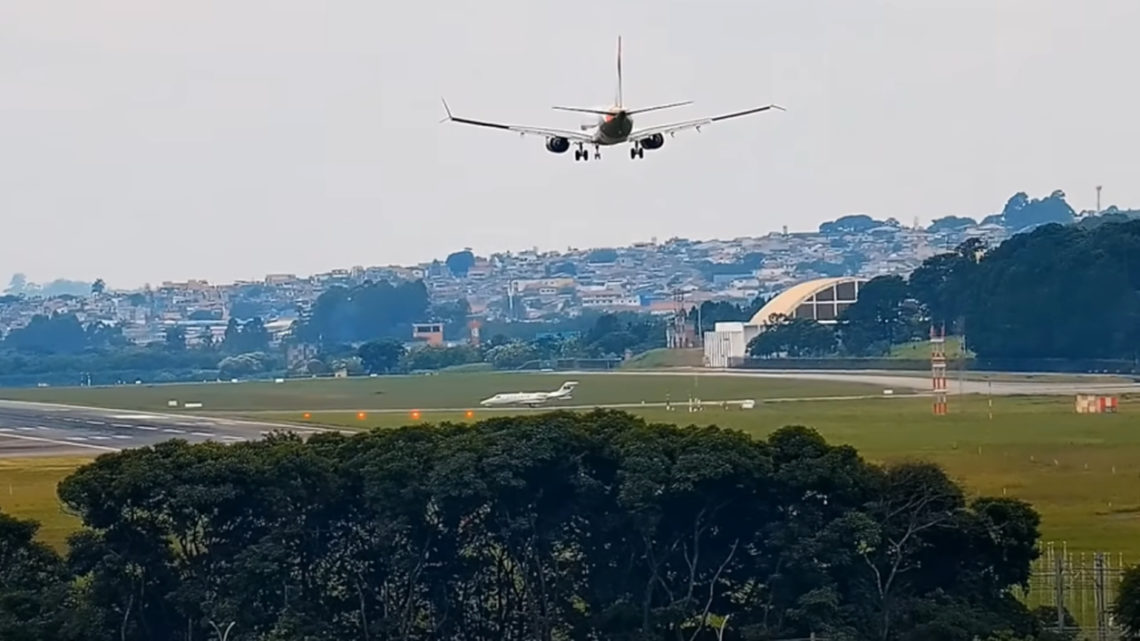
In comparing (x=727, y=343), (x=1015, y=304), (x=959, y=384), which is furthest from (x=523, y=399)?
(x=727, y=343)

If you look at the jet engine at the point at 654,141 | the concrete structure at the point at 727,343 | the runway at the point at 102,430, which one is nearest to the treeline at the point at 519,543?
the jet engine at the point at 654,141

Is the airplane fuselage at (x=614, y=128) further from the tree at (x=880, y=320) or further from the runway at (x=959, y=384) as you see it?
the tree at (x=880, y=320)

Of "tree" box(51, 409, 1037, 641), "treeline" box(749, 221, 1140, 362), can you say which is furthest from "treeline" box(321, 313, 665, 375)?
"tree" box(51, 409, 1037, 641)

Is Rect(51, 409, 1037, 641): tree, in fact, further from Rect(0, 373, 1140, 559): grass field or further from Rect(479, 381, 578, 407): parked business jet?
Rect(479, 381, 578, 407): parked business jet

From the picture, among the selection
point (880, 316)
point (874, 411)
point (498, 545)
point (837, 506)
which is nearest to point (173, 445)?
point (498, 545)

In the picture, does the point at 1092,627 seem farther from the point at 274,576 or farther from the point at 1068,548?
the point at 274,576
